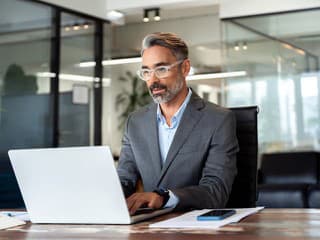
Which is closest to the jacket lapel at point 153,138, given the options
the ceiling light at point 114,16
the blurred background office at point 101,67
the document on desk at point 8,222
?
the document on desk at point 8,222

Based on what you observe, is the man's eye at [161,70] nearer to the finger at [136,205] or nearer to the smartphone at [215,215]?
the finger at [136,205]

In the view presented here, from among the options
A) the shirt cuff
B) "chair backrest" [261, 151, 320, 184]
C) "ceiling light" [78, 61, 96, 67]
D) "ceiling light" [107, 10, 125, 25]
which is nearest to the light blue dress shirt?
the shirt cuff

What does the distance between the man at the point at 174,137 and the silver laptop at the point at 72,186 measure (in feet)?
1.57

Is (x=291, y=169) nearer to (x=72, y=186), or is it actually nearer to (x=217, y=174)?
(x=217, y=174)

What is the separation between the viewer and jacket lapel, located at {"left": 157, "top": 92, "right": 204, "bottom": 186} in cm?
197

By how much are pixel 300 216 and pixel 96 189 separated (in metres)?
0.57

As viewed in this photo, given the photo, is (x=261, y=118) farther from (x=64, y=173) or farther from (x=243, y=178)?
(x=64, y=173)

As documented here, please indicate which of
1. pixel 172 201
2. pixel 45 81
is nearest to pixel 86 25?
pixel 45 81

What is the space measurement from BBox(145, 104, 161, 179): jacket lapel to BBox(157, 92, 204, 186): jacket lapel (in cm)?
6

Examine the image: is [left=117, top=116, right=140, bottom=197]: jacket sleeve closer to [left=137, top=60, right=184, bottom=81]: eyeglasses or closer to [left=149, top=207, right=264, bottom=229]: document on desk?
[left=137, top=60, right=184, bottom=81]: eyeglasses

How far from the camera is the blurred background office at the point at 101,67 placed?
5867 millimetres

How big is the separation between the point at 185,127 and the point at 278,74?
480 cm

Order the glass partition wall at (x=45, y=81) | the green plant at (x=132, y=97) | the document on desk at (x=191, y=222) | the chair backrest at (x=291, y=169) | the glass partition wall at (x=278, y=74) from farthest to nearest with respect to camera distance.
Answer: the green plant at (x=132, y=97) → the glass partition wall at (x=278, y=74) → the glass partition wall at (x=45, y=81) → the chair backrest at (x=291, y=169) → the document on desk at (x=191, y=222)

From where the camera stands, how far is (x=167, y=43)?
208 centimetres
